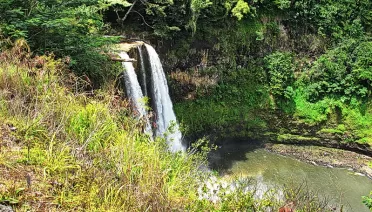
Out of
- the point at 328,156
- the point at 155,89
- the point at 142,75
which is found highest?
the point at 142,75

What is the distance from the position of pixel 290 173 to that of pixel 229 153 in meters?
2.13

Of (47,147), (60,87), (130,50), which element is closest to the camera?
(47,147)

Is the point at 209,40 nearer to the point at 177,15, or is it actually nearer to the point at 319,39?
the point at 177,15

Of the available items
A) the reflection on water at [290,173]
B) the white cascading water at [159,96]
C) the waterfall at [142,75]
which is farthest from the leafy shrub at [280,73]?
the waterfall at [142,75]

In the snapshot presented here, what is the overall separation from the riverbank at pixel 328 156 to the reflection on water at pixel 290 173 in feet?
0.89

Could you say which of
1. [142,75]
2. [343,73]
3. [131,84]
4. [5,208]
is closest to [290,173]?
[343,73]

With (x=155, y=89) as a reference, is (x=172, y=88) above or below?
below

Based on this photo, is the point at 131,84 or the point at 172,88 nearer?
the point at 131,84

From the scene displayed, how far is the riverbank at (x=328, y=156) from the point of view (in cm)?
1046

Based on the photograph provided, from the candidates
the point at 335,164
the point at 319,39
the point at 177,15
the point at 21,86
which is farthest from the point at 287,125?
the point at 21,86

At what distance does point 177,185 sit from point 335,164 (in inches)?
349

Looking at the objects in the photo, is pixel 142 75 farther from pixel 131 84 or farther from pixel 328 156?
pixel 328 156

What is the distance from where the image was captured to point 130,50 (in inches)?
318

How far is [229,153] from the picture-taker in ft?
36.1
